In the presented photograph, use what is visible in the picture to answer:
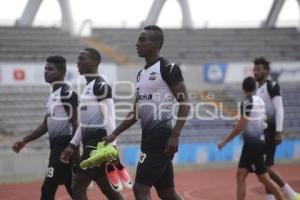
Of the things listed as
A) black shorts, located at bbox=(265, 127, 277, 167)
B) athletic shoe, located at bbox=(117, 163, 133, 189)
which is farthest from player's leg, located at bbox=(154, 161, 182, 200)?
black shorts, located at bbox=(265, 127, 277, 167)

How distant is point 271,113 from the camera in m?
8.60

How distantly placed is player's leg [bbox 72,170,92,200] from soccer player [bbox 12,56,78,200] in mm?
436

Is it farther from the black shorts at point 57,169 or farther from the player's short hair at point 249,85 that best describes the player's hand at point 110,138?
the player's short hair at point 249,85

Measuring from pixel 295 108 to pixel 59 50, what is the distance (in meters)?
10.8

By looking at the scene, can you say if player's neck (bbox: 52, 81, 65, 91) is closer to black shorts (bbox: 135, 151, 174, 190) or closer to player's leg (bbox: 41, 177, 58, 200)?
player's leg (bbox: 41, 177, 58, 200)

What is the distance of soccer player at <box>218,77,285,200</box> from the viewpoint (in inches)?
310

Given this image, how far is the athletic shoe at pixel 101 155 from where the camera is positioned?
19.4 ft

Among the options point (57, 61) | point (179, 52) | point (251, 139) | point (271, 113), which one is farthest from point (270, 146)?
point (179, 52)

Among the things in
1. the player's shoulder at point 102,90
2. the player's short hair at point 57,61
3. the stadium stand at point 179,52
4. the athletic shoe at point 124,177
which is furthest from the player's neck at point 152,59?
the stadium stand at point 179,52

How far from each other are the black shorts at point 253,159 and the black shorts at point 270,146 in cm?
44

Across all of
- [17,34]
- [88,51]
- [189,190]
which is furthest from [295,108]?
[88,51]

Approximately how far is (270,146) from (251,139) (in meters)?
0.61

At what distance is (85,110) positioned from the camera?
21.1 feet

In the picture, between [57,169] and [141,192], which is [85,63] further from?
[141,192]
